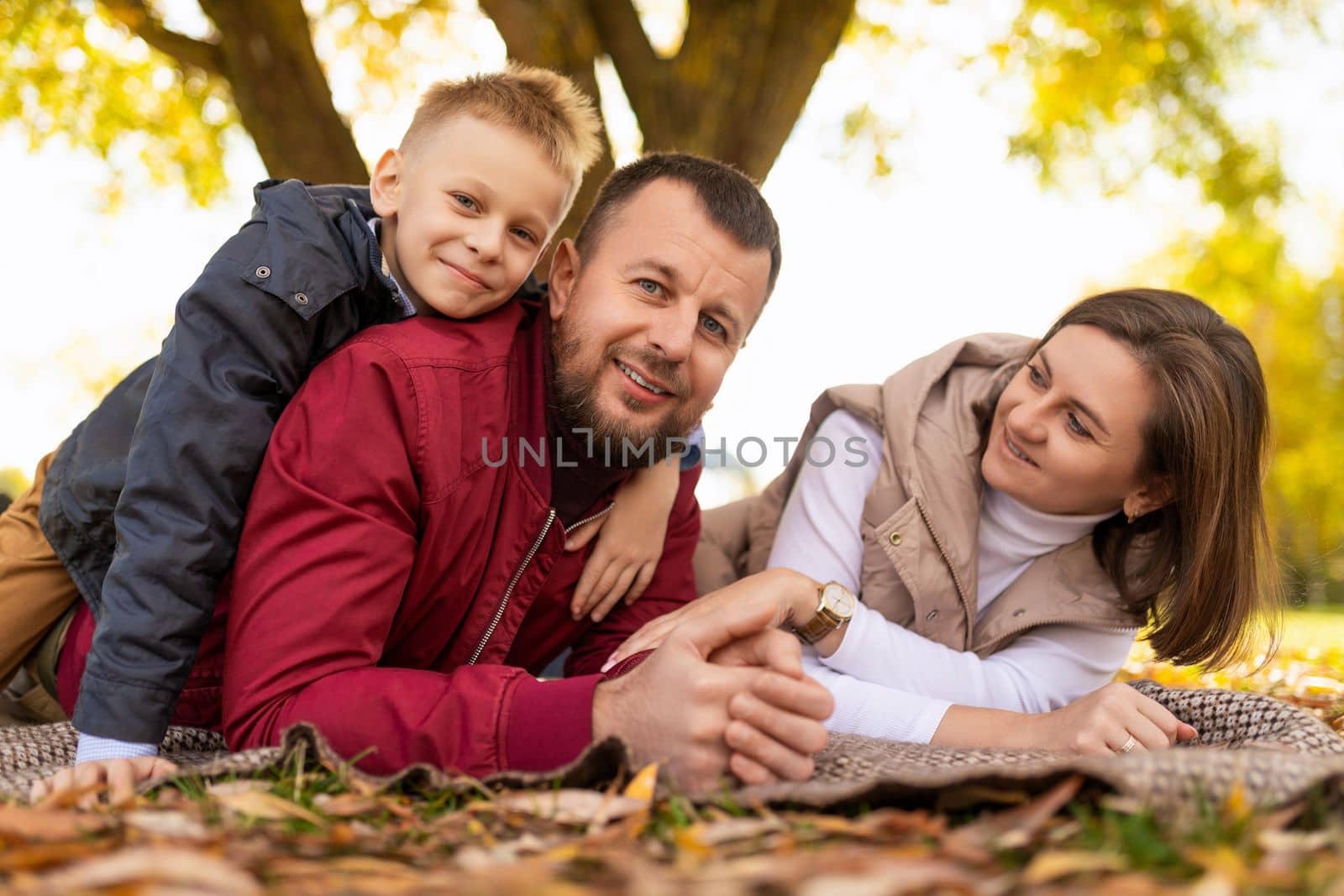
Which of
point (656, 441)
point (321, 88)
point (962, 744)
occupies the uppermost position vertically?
point (321, 88)

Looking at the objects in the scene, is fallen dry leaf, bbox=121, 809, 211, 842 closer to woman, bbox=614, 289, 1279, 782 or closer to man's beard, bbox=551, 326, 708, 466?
man's beard, bbox=551, 326, 708, 466

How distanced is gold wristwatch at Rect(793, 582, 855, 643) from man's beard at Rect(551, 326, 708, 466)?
59 cm

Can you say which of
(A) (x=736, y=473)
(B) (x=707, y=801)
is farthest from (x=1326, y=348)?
(B) (x=707, y=801)

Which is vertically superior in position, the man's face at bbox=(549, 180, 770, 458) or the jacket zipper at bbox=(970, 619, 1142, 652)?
the man's face at bbox=(549, 180, 770, 458)

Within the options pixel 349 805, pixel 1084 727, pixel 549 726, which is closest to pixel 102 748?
pixel 349 805

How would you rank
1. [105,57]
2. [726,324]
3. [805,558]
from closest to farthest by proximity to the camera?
[726,324] < [805,558] < [105,57]

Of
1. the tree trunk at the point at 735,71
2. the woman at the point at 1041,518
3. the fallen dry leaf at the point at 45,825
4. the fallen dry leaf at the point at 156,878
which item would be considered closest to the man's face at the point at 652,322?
the woman at the point at 1041,518

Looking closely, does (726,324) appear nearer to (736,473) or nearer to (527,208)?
(527,208)

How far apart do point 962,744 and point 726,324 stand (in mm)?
1217

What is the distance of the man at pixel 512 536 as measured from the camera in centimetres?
208

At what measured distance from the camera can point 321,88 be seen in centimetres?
559

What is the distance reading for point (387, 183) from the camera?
304 centimetres

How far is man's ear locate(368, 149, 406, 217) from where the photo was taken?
300cm

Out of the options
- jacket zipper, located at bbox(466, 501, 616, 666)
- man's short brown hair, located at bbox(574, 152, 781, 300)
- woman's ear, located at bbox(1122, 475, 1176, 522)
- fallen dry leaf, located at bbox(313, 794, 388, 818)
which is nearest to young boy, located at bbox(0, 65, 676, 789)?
man's short brown hair, located at bbox(574, 152, 781, 300)
